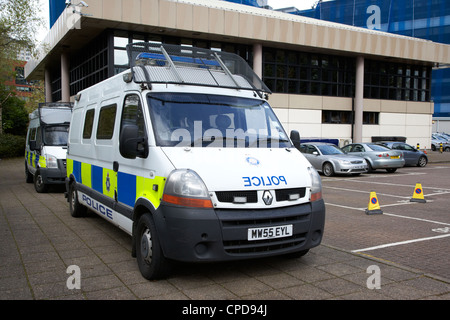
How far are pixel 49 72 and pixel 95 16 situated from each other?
63.0ft

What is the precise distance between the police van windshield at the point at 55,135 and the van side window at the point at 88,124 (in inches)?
204

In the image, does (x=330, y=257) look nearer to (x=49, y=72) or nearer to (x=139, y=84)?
(x=139, y=84)

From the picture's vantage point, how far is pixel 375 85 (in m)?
32.8

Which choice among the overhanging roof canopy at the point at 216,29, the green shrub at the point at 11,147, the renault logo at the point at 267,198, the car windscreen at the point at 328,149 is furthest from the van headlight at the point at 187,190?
the green shrub at the point at 11,147

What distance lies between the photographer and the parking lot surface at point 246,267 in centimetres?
411

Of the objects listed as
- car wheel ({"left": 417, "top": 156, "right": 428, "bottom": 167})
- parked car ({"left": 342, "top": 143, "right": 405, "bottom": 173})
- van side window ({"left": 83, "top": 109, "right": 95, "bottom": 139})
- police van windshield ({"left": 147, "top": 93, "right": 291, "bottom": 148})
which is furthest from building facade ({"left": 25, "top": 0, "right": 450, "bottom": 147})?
police van windshield ({"left": 147, "top": 93, "right": 291, "bottom": 148})

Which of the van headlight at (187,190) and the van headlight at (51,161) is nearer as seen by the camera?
the van headlight at (187,190)

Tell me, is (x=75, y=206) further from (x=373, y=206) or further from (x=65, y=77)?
(x=65, y=77)

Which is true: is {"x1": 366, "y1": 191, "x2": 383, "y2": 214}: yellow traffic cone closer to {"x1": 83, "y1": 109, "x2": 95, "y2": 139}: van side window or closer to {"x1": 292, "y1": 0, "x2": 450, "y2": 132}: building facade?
{"x1": 83, "y1": 109, "x2": 95, "y2": 139}: van side window

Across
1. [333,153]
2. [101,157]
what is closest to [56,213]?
[101,157]

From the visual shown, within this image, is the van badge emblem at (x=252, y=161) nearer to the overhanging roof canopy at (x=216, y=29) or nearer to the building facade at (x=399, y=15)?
the overhanging roof canopy at (x=216, y=29)

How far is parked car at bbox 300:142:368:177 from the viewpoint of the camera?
1686 cm

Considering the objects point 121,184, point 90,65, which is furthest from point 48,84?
point 121,184

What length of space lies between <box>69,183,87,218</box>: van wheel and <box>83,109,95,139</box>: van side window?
1.33m
